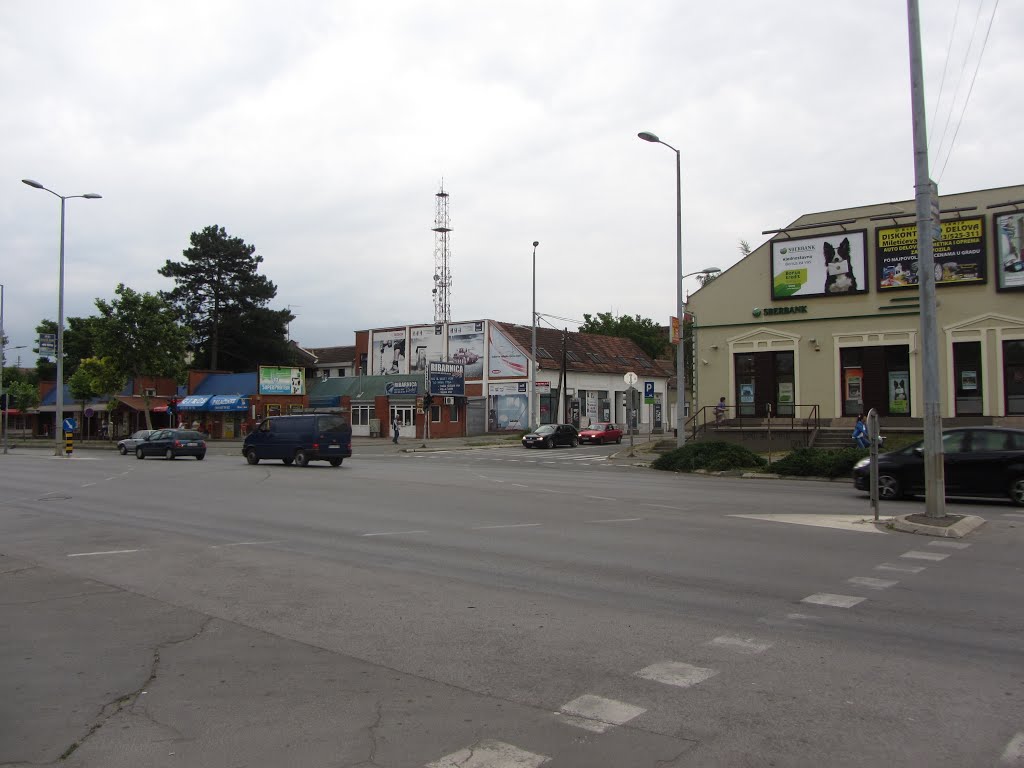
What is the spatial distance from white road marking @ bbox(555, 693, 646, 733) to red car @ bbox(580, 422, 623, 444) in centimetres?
4468

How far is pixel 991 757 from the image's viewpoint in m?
4.29

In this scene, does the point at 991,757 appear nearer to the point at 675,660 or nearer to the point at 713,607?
the point at 675,660

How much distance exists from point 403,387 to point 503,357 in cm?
741

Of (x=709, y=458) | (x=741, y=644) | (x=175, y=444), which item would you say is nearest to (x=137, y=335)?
(x=175, y=444)

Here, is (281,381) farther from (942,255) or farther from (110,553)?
(110,553)

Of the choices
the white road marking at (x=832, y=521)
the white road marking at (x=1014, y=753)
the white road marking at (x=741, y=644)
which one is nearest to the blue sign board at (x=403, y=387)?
the white road marking at (x=832, y=521)

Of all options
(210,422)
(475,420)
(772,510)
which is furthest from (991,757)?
(210,422)

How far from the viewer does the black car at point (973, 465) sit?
16.4m

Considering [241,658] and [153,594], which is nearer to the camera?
[241,658]

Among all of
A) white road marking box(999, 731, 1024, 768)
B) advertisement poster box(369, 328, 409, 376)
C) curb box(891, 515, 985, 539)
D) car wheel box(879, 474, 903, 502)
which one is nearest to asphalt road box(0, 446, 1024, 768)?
white road marking box(999, 731, 1024, 768)

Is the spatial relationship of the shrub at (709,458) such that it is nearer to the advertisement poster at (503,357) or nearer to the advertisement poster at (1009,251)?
the advertisement poster at (1009,251)

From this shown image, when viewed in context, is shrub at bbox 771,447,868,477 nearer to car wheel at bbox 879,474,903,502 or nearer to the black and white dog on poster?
car wheel at bbox 879,474,903,502

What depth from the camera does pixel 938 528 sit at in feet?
39.9

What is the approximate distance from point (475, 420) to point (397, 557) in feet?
159
